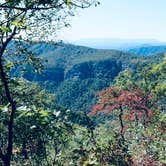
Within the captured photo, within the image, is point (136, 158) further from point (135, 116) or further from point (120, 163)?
point (135, 116)

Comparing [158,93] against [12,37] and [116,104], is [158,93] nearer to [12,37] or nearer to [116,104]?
[116,104]

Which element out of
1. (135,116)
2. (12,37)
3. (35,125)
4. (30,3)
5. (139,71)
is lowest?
(135,116)

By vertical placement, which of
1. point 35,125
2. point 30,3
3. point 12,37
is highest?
point 30,3

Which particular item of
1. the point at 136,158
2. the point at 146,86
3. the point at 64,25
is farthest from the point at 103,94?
the point at 64,25

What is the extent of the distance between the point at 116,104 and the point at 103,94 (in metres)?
2.44

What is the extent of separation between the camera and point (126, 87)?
61906mm

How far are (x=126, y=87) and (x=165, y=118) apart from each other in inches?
1391

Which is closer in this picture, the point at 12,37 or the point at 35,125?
the point at 35,125

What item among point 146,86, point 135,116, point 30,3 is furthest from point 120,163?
point 146,86

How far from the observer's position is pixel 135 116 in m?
55.9

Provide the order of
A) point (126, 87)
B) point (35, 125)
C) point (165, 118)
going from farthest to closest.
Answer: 1. point (126, 87)
2. point (165, 118)
3. point (35, 125)

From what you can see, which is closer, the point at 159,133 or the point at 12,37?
the point at 12,37

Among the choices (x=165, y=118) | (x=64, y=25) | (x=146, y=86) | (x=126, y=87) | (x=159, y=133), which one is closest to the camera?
(x=64, y=25)

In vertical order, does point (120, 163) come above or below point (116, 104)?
above
